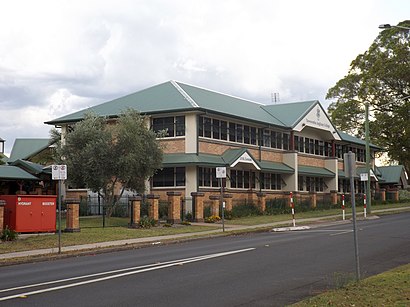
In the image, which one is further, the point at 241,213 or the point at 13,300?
the point at 241,213

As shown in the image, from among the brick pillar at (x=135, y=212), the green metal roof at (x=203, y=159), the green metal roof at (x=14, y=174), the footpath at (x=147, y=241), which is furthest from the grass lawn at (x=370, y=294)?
the green metal roof at (x=14, y=174)

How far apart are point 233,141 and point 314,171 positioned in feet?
35.5

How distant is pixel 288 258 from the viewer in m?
15.2

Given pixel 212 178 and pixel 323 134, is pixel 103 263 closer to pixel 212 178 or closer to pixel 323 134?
pixel 212 178

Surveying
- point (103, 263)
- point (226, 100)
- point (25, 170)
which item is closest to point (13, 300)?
point (103, 263)

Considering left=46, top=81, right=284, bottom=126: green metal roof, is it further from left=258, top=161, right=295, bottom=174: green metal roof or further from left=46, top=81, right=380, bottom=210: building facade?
left=258, top=161, right=295, bottom=174: green metal roof

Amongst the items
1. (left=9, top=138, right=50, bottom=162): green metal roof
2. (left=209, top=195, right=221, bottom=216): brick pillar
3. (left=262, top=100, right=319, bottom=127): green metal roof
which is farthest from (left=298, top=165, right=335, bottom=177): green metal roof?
(left=9, top=138, right=50, bottom=162): green metal roof

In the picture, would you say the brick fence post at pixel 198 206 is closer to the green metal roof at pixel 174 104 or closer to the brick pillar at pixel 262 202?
the green metal roof at pixel 174 104

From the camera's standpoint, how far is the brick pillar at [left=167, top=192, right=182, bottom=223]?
1169 inches

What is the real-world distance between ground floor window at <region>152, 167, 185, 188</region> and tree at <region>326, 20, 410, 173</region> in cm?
2423

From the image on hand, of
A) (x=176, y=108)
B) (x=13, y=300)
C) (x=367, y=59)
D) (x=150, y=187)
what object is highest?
(x=367, y=59)

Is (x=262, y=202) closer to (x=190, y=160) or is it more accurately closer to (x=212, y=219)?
(x=190, y=160)

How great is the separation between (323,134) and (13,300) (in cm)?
4381

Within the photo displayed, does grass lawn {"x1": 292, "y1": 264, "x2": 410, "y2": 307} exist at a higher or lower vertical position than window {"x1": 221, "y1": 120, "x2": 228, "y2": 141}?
lower
